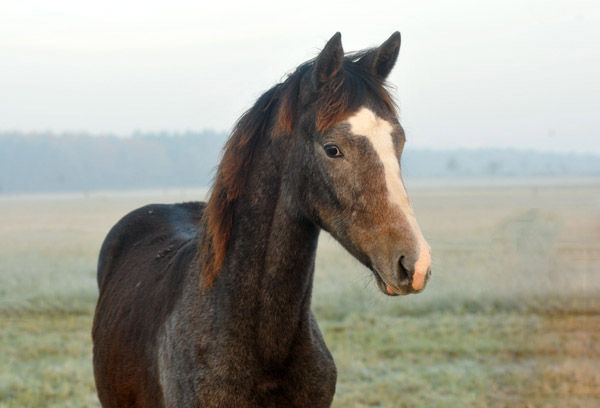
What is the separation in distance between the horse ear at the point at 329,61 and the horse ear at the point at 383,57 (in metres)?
0.25

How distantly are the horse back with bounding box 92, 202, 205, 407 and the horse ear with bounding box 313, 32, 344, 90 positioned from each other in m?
1.23

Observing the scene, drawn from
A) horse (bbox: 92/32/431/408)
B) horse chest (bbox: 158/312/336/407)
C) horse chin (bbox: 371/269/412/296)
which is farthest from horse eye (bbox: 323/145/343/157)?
horse chest (bbox: 158/312/336/407)

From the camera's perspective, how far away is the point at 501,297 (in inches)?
443

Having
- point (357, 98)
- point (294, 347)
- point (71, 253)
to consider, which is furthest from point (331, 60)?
A: point (71, 253)

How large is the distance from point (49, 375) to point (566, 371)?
6.27 m

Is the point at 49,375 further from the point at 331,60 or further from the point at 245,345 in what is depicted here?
the point at 331,60

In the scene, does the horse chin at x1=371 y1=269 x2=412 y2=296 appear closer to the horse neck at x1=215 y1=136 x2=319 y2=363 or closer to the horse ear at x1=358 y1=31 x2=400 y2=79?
the horse neck at x1=215 y1=136 x2=319 y2=363

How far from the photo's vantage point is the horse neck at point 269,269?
296cm

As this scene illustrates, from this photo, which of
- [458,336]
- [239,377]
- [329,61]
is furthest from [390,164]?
[458,336]

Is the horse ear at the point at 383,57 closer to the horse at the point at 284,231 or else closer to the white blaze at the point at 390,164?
the horse at the point at 284,231

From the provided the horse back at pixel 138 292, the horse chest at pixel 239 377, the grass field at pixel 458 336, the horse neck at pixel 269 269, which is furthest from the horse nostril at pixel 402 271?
the horse back at pixel 138 292

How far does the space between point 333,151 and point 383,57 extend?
71 centimetres

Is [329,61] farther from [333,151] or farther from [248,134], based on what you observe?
[248,134]

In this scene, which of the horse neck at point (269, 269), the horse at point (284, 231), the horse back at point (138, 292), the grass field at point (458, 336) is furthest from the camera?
the grass field at point (458, 336)
